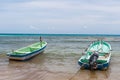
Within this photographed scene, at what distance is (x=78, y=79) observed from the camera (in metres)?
13.7

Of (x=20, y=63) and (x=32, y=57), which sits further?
(x=32, y=57)

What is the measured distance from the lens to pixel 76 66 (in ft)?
57.8

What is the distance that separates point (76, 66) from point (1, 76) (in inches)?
231

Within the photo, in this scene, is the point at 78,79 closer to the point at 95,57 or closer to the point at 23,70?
the point at 95,57

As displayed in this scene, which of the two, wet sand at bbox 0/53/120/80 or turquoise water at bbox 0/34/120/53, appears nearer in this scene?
wet sand at bbox 0/53/120/80

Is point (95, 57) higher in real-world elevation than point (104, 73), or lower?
higher

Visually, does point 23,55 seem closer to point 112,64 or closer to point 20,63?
point 20,63

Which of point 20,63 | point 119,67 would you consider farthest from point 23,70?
point 119,67

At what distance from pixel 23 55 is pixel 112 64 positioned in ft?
23.0

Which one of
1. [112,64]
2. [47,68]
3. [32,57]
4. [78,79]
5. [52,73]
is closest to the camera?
[78,79]

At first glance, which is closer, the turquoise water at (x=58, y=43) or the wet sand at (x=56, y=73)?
the wet sand at (x=56, y=73)

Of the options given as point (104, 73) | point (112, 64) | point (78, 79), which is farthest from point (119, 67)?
point (78, 79)

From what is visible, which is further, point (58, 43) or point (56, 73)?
point (58, 43)

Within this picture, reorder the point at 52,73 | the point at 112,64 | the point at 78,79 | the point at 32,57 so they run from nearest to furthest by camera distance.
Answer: the point at 78,79 < the point at 52,73 < the point at 112,64 < the point at 32,57
